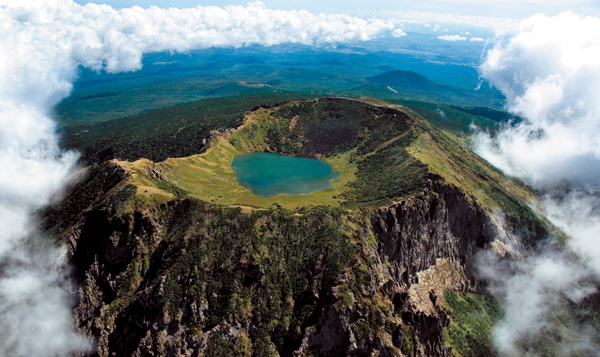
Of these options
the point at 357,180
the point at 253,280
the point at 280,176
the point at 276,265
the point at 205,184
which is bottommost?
the point at 280,176

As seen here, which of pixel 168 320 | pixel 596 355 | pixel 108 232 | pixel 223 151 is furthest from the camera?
pixel 223 151

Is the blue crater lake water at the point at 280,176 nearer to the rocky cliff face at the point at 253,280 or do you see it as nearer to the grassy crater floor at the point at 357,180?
the grassy crater floor at the point at 357,180

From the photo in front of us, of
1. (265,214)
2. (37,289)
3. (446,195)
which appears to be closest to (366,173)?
(446,195)

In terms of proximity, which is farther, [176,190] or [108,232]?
[176,190]

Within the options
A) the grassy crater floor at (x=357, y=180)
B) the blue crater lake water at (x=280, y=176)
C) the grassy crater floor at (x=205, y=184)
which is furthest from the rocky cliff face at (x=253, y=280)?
the blue crater lake water at (x=280, y=176)

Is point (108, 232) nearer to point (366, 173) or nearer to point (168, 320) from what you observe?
point (168, 320)

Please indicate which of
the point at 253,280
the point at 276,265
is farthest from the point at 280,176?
the point at 253,280

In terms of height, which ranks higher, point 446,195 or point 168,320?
point 446,195

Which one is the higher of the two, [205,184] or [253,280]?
[253,280]

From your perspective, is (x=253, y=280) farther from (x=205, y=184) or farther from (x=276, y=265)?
(x=205, y=184)
